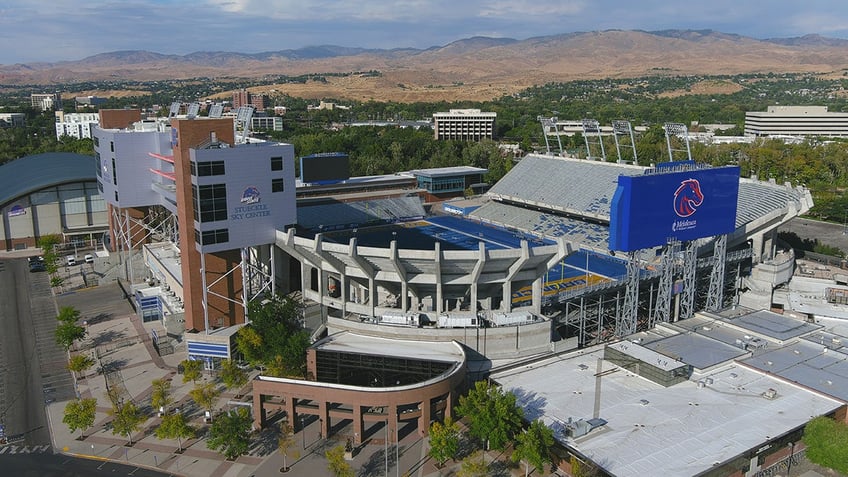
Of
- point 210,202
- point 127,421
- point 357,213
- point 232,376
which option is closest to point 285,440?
point 232,376

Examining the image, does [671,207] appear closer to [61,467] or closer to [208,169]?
[208,169]

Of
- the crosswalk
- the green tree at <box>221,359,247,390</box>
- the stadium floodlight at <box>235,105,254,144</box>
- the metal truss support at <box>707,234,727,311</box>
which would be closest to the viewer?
the crosswalk

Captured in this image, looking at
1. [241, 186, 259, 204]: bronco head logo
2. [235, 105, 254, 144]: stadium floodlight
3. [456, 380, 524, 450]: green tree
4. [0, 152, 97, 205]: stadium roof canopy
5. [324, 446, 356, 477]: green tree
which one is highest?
[235, 105, 254, 144]: stadium floodlight

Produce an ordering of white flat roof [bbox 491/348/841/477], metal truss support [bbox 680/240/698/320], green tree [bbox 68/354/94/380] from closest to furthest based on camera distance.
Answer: white flat roof [bbox 491/348/841/477]
green tree [bbox 68/354/94/380]
metal truss support [bbox 680/240/698/320]

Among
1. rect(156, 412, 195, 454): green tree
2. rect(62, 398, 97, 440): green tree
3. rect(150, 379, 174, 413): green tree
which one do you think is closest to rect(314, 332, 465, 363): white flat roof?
rect(156, 412, 195, 454): green tree

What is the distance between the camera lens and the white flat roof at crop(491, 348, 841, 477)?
3831cm

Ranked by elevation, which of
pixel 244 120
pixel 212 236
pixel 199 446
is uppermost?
pixel 244 120

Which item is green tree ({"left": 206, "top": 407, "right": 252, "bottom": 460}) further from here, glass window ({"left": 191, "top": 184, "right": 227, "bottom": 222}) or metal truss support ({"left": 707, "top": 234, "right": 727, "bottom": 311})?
metal truss support ({"left": 707, "top": 234, "right": 727, "bottom": 311})

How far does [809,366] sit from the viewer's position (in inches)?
1980

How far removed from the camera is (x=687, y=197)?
2228 inches

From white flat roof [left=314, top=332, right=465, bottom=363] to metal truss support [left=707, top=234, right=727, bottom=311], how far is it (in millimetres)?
28880

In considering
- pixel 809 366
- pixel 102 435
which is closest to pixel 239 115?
pixel 102 435

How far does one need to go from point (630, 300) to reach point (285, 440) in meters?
32.3

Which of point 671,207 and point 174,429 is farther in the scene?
point 671,207
